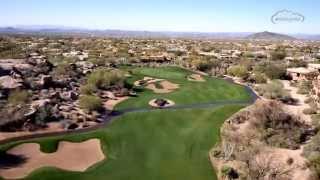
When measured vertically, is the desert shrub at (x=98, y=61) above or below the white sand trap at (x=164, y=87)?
above

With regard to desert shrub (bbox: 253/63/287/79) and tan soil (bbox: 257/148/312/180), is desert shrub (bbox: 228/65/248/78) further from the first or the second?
tan soil (bbox: 257/148/312/180)

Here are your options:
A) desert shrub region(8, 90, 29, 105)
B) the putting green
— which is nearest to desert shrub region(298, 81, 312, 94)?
the putting green

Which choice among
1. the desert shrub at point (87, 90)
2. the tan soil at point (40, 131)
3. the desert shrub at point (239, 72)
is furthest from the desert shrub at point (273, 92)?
the tan soil at point (40, 131)

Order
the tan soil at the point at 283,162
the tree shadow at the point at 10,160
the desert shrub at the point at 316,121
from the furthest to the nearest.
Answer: the desert shrub at the point at 316,121 → the tree shadow at the point at 10,160 → the tan soil at the point at 283,162

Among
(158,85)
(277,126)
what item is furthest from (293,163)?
(158,85)

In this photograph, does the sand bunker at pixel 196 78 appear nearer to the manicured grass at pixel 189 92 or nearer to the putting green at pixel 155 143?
the manicured grass at pixel 189 92

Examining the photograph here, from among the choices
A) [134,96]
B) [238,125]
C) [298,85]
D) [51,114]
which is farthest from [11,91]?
[298,85]

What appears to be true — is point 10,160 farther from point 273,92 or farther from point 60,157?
point 273,92

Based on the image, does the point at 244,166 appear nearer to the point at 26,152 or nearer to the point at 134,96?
the point at 26,152
